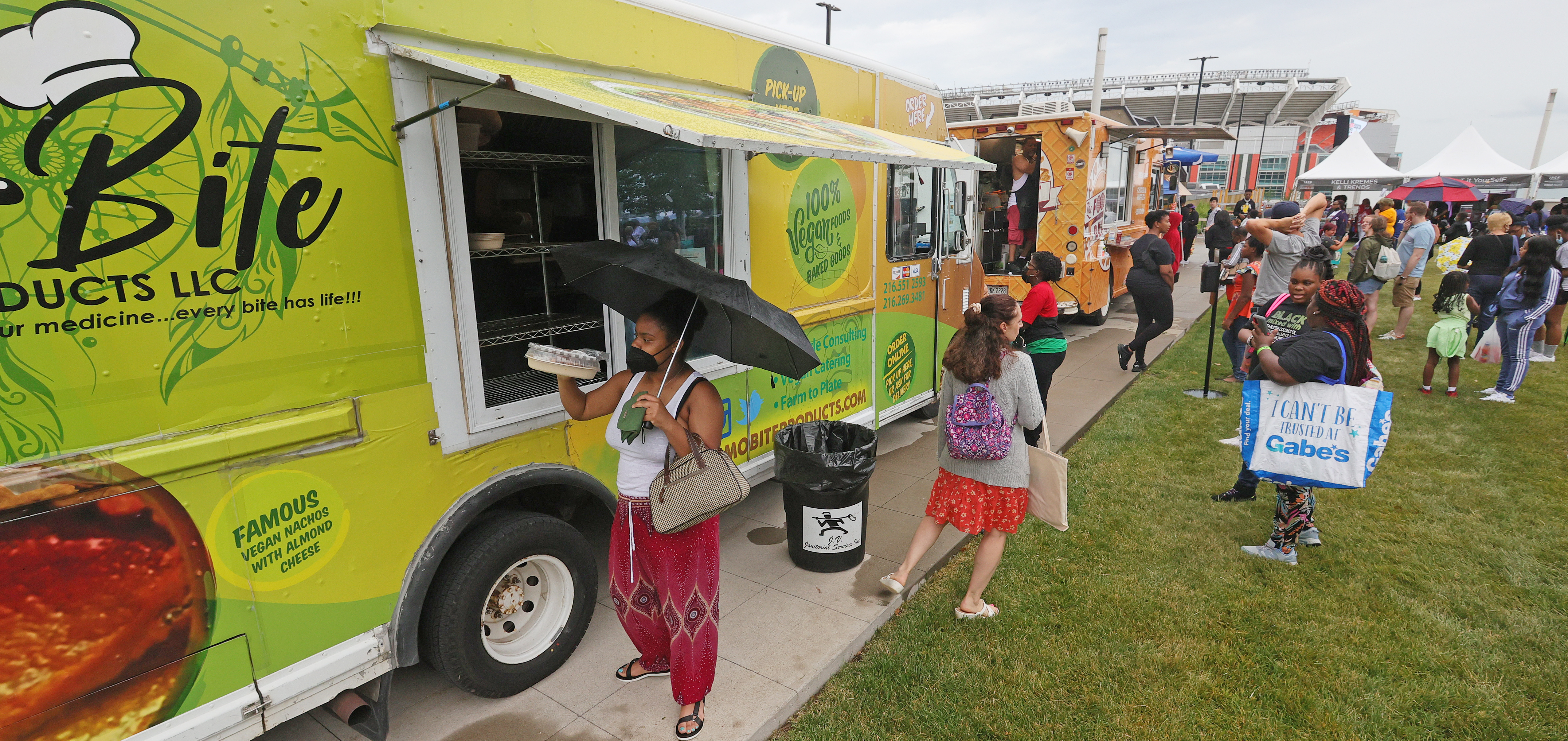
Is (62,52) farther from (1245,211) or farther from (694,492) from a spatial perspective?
(1245,211)

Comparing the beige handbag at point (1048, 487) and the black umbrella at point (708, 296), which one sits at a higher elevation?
the black umbrella at point (708, 296)

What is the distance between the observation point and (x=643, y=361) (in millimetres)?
2598

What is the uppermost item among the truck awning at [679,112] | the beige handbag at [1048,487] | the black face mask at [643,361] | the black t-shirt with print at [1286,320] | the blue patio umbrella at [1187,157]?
the blue patio umbrella at [1187,157]

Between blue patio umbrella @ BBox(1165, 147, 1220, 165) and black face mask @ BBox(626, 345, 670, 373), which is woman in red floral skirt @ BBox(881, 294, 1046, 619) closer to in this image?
black face mask @ BBox(626, 345, 670, 373)

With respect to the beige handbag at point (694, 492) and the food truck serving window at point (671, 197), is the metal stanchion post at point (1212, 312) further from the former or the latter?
the beige handbag at point (694, 492)

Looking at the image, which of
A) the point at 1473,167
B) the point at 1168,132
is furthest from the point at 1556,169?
the point at 1168,132

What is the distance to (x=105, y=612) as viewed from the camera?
200cm

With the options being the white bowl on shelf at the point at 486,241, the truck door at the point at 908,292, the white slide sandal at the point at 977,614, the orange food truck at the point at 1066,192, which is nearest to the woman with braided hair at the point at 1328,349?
the white slide sandal at the point at 977,614

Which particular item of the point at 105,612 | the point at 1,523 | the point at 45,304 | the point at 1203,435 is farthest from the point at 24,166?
the point at 1203,435

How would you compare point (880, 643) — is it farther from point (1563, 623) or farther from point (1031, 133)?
point (1031, 133)

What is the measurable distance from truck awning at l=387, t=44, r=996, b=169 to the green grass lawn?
7.34ft

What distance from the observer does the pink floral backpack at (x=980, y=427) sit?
3332mm

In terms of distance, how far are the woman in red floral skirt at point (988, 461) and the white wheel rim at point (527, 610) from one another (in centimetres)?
179

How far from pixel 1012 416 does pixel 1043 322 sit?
6.84ft
